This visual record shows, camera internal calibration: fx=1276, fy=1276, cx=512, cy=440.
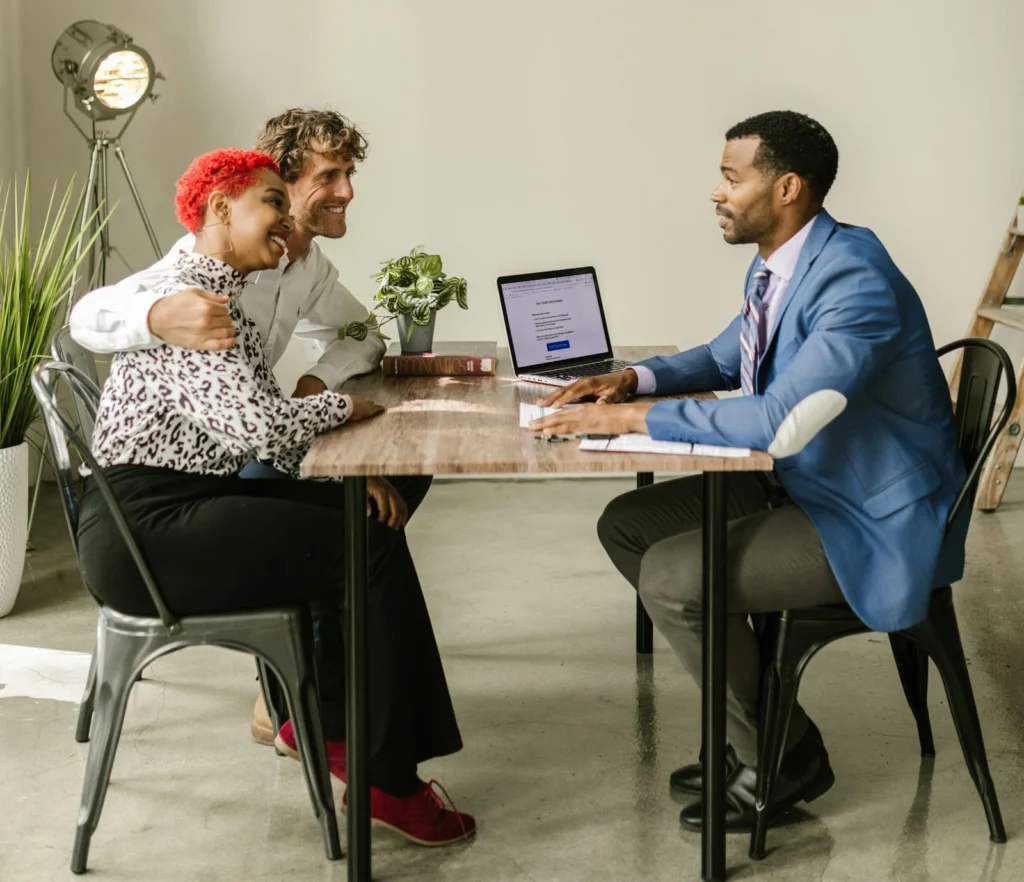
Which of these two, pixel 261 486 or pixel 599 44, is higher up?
pixel 599 44

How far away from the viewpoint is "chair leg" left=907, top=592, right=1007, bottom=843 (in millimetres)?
2291

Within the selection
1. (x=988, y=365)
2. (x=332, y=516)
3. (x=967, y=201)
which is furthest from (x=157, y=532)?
(x=967, y=201)

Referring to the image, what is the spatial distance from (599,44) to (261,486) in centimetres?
308

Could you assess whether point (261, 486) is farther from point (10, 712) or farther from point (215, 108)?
point (215, 108)

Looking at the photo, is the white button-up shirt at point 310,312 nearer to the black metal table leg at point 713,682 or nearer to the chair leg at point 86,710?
the chair leg at point 86,710

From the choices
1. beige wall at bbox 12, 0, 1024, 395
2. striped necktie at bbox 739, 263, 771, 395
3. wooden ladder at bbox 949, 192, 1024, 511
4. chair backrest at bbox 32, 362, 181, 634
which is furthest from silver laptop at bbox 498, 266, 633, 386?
wooden ladder at bbox 949, 192, 1024, 511

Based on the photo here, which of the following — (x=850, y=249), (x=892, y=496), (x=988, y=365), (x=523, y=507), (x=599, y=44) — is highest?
(x=599, y=44)

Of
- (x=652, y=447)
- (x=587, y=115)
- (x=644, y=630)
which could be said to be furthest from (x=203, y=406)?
(x=587, y=115)

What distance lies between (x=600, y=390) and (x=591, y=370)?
0.40 m

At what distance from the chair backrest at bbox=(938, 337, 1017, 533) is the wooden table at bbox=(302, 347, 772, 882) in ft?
1.55

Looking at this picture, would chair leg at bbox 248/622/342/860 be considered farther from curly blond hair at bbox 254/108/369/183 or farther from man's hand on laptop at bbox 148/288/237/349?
curly blond hair at bbox 254/108/369/183

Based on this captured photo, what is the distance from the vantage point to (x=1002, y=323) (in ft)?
16.0

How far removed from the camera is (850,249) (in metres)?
→ 2.28

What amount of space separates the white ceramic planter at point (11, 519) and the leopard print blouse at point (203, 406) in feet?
4.50
